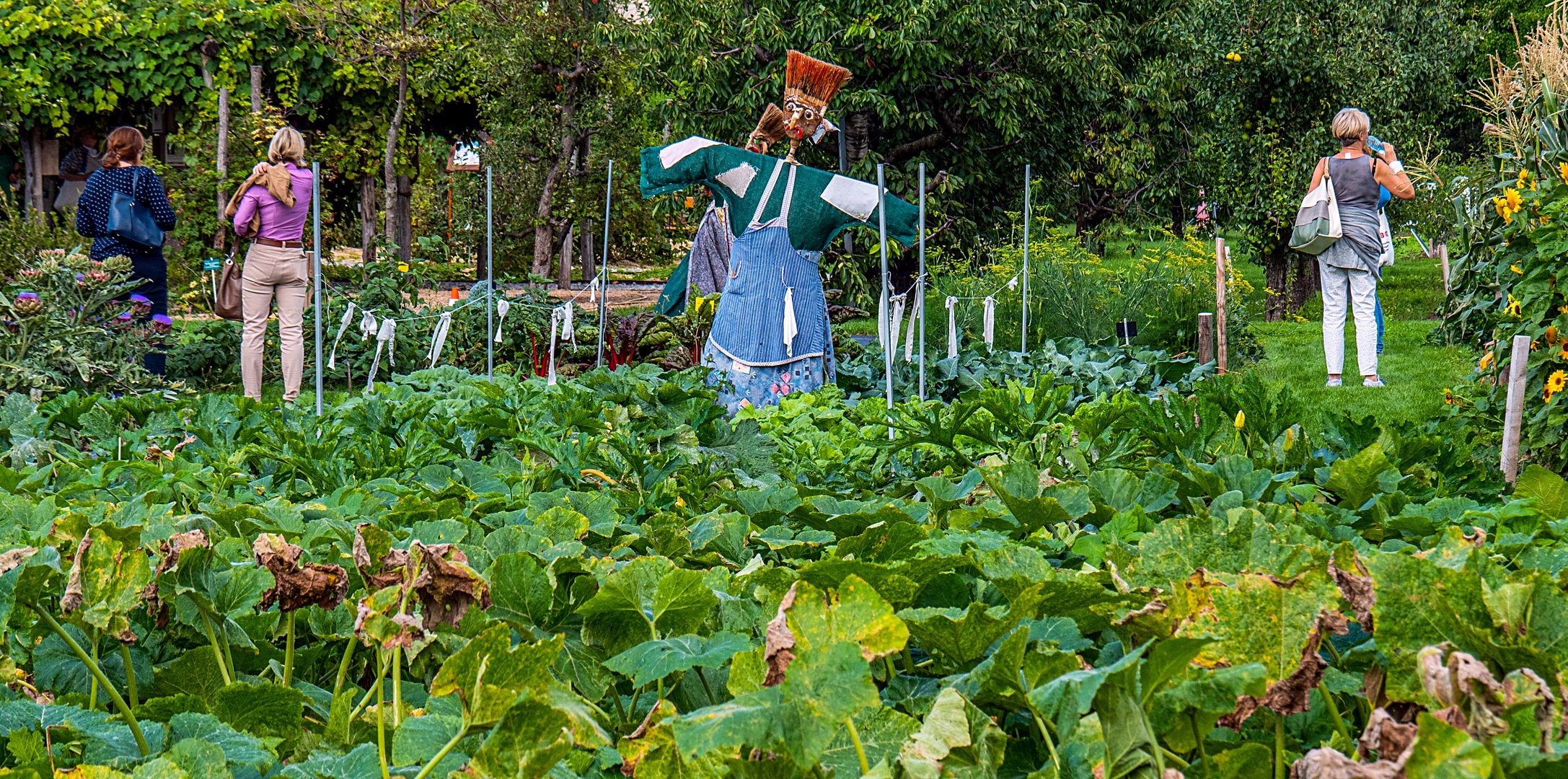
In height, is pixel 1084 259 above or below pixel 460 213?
below

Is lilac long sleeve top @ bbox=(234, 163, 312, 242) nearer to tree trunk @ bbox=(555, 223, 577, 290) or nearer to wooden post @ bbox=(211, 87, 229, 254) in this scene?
wooden post @ bbox=(211, 87, 229, 254)

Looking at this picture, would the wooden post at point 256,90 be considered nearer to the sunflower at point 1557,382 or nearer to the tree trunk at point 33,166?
the tree trunk at point 33,166

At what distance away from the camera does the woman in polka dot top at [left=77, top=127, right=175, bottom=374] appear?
23.2 feet

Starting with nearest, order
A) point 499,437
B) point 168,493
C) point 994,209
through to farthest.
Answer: point 168,493, point 499,437, point 994,209

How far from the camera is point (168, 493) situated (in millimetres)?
1926

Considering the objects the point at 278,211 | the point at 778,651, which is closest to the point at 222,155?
the point at 278,211

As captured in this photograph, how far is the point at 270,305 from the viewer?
7.17 meters

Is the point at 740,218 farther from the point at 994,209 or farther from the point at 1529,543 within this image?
the point at 994,209

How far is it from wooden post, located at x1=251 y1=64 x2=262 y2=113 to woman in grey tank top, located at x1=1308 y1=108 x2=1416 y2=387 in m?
8.84

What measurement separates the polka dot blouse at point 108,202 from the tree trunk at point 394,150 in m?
5.07

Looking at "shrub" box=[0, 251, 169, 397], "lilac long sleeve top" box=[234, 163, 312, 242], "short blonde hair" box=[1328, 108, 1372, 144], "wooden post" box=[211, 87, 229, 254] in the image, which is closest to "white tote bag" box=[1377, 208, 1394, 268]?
"short blonde hair" box=[1328, 108, 1372, 144]

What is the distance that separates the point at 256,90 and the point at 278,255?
5149 millimetres

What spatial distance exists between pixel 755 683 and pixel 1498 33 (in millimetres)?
25944

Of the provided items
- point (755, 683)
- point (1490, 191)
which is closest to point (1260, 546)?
point (755, 683)
